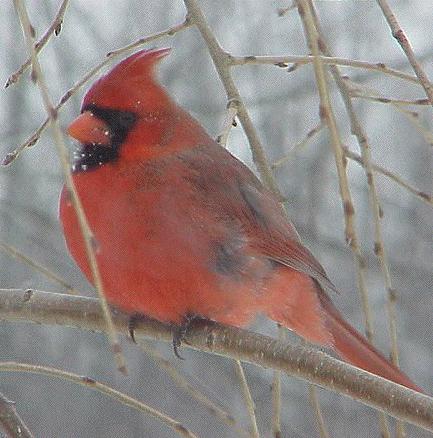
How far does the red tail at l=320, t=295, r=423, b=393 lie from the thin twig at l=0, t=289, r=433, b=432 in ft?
1.17

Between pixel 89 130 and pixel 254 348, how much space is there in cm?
51

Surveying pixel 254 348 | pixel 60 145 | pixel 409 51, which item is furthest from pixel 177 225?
pixel 60 145

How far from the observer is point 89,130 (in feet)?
5.89

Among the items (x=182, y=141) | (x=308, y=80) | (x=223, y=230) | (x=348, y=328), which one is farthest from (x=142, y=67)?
(x=308, y=80)

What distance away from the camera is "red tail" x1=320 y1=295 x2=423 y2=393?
1927mm

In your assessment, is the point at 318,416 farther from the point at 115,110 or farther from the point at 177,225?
the point at 115,110

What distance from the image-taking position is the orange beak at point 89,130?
1784 millimetres

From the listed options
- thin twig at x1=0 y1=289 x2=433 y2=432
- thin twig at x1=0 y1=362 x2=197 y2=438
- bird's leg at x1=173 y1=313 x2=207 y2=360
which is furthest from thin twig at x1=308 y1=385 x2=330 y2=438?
bird's leg at x1=173 y1=313 x2=207 y2=360

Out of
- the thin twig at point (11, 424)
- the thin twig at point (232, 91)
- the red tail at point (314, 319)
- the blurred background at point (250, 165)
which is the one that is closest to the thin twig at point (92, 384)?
the thin twig at point (11, 424)

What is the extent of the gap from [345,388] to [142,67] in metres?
0.70

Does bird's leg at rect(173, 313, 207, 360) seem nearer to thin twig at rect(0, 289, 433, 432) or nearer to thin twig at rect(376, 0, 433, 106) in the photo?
thin twig at rect(0, 289, 433, 432)

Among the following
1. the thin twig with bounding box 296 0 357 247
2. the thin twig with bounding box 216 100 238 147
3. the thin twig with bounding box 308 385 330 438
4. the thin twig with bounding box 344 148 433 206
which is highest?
the thin twig with bounding box 216 100 238 147

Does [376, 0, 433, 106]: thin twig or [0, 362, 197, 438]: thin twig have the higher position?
[376, 0, 433, 106]: thin twig

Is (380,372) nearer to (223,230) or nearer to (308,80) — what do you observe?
(223,230)
